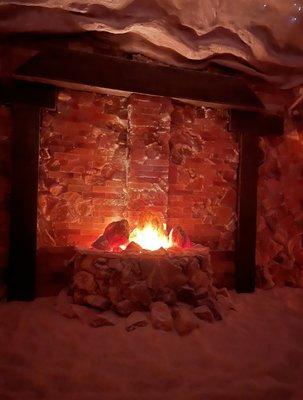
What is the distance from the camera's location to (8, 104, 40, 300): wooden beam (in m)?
3.76

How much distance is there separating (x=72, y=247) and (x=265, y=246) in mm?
2823

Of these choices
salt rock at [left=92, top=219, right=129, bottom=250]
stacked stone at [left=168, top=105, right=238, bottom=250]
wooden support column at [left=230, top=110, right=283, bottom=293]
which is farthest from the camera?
wooden support column at [left=230, top=110, right=283, bottom=293]

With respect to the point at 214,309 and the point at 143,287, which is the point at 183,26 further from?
the point at 214,309

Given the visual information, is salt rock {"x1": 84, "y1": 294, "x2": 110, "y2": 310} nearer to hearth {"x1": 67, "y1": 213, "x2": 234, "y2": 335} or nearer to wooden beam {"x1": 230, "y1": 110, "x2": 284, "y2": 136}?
hearth {"x1": 67, "y1": 213, "x2": 234, "y2": 335}

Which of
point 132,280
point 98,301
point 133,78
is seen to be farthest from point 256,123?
point 98,301

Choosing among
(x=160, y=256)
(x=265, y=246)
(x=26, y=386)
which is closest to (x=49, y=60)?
(x=160, y=256)

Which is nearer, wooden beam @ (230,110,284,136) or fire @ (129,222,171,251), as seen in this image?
A: fire @ (129,222,171,251)

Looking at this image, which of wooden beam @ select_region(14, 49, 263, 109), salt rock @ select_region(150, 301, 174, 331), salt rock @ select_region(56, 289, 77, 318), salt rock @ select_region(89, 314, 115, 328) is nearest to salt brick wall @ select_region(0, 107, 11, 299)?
wooden beam @ select_region(14, 49, 263, 109)

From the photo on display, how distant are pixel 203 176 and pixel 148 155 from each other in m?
0.89

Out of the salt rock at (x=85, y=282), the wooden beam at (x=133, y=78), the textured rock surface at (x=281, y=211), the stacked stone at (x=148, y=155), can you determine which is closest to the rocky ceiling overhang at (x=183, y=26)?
the wooden beam at (x=133, y=78)

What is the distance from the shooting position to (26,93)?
12.5ft

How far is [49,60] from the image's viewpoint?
373 centimetres

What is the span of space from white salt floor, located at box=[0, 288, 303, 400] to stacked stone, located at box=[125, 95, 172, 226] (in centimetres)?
160

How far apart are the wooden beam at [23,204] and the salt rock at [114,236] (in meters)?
0.79
